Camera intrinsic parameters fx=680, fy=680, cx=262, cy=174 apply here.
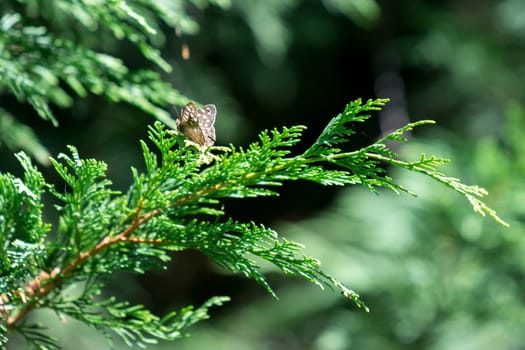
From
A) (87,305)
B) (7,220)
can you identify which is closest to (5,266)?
(7,220)

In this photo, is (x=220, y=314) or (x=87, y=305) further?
(x=220, y=314)

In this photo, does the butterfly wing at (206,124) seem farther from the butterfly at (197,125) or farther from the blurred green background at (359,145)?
the blurred green background at (359,145)

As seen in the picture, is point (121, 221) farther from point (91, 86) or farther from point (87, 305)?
point (91, 86)

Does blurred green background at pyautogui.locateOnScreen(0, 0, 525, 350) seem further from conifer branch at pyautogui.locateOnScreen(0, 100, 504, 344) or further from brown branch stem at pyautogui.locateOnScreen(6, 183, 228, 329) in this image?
brown branch stem at pyautogui.locateOnScreen(6, 183, 228, 329)

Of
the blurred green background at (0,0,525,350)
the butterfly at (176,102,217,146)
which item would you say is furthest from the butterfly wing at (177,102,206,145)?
the blurred green background at (0,0,525,350)

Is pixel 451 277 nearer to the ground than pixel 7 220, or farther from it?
farther from it

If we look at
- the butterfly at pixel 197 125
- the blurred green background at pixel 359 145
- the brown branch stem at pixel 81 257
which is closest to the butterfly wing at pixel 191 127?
the butterfly at pixel 197 125

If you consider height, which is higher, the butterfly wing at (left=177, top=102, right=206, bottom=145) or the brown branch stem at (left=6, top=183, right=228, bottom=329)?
the butterfly wing at (left=177, top=102, right=206, bottom=145)

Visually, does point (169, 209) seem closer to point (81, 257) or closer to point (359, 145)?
point (81, 257)
